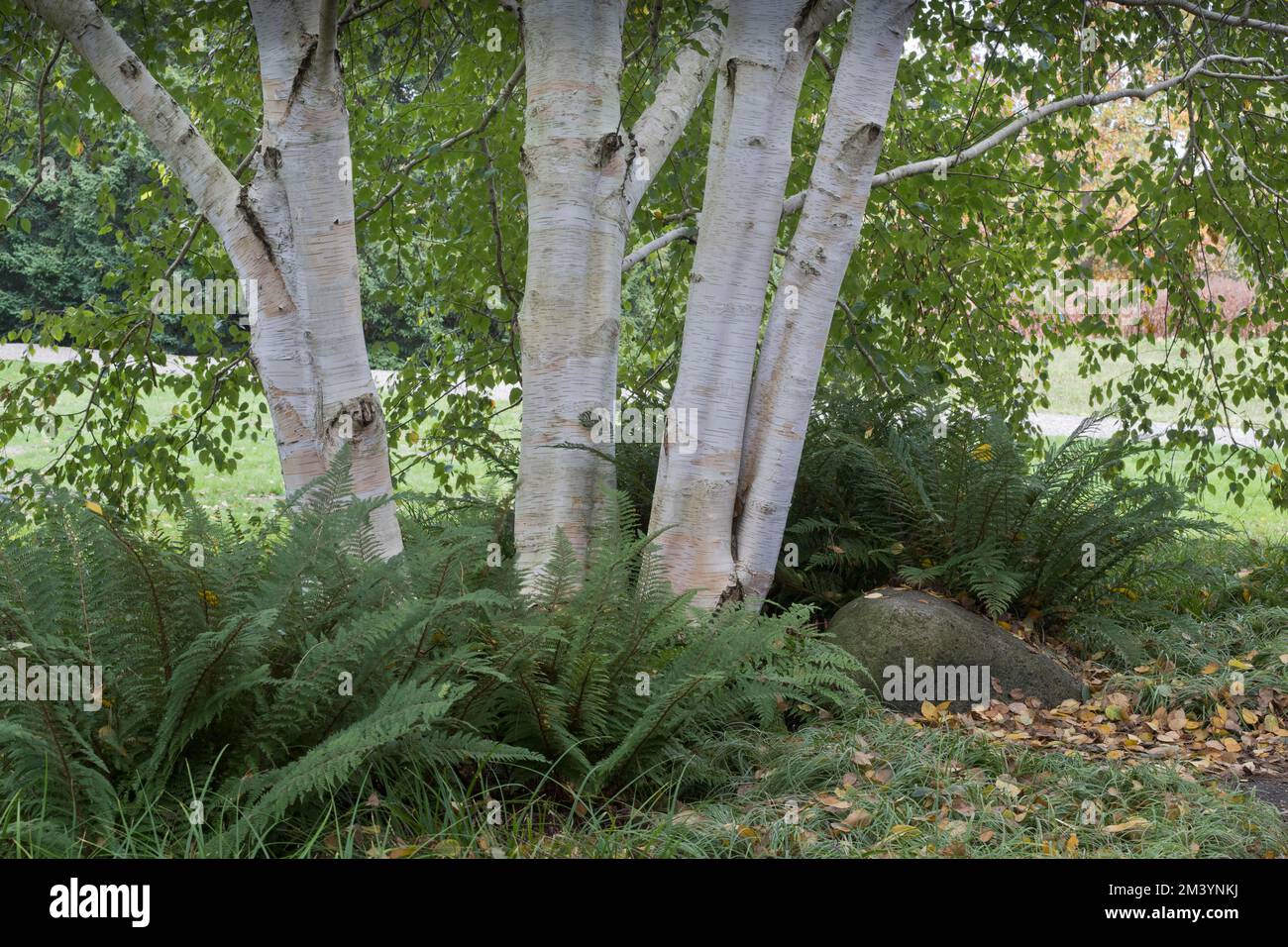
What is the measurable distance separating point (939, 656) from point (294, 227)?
285cm

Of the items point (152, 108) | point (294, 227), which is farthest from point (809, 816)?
point (152, 108)

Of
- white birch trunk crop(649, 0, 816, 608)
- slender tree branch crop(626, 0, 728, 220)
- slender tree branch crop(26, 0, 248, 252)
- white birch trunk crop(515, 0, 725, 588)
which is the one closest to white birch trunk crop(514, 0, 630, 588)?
white birch trunk crop(515, 0, 725, 588)

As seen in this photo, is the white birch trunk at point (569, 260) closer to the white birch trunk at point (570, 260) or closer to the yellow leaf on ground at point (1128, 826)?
the white birch trunk at point (570, 260)

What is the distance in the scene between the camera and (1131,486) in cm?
525

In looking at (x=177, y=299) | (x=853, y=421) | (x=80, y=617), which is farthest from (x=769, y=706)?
(x=177, y=299)

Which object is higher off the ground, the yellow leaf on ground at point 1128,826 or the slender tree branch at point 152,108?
the slender tree branch at point 152,108

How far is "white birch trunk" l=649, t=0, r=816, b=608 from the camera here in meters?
4.33

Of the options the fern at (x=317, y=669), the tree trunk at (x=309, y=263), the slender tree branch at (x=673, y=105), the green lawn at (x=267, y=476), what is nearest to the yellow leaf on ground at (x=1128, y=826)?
the fern at (x=317, y=669)

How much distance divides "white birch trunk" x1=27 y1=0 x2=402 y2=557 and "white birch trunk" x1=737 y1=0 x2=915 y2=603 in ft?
4.68

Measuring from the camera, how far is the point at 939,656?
4.23 meters

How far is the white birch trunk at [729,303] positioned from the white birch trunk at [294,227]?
3.66 ft

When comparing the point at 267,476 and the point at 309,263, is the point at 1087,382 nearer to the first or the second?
the point at 267,476

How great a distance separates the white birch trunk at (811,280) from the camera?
4.38m

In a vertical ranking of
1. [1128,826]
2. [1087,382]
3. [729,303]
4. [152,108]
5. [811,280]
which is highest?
[1087,382]
